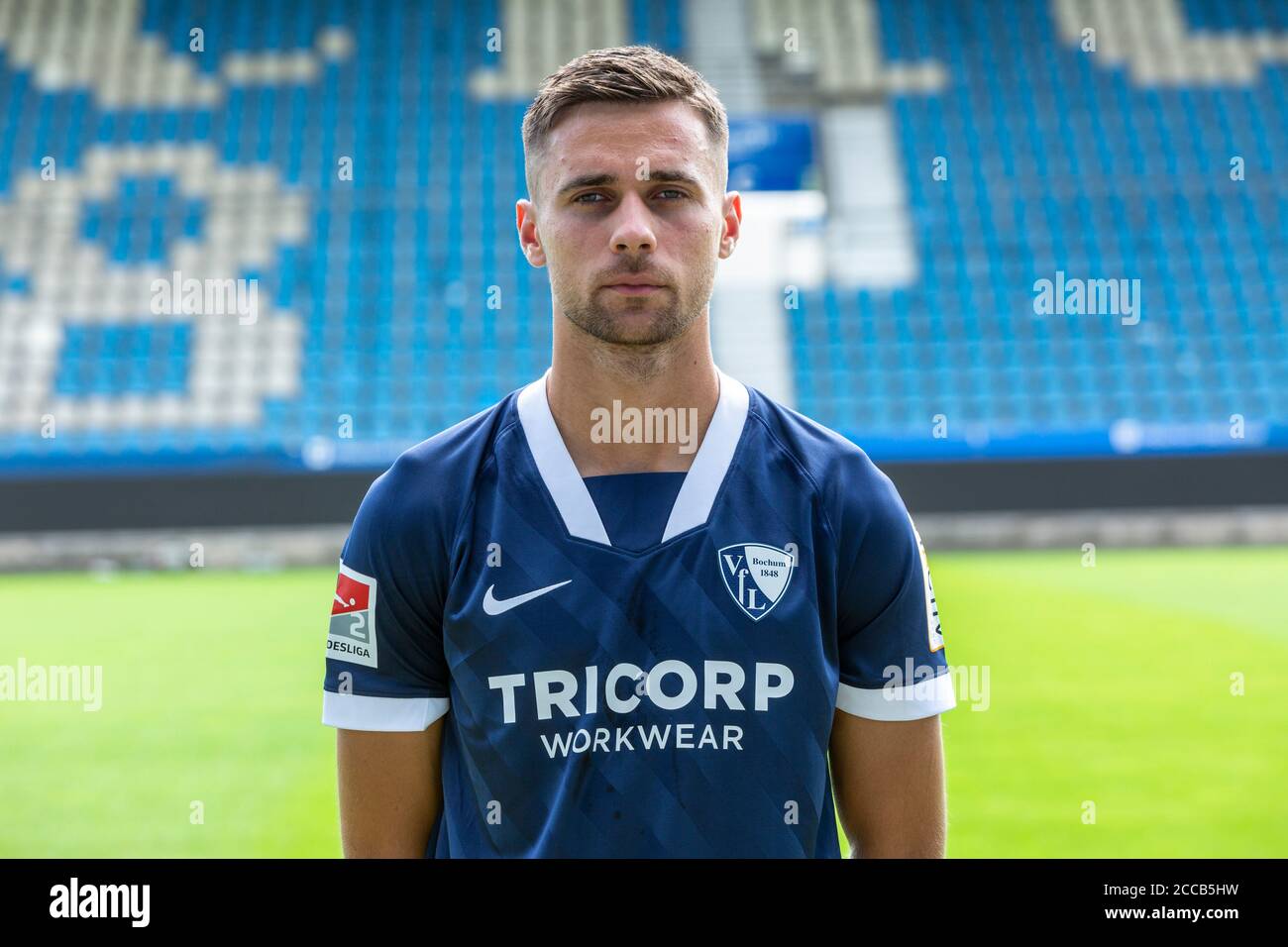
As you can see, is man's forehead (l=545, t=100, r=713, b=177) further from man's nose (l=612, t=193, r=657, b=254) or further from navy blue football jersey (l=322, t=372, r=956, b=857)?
navy blue football jersey (l=322, t=372, r=956, b=857)

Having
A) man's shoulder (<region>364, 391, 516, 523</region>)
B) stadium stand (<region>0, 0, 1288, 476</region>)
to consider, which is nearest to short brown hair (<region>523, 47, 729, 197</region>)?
man's shoulder (<region>364, 391, 516, 523</region>)

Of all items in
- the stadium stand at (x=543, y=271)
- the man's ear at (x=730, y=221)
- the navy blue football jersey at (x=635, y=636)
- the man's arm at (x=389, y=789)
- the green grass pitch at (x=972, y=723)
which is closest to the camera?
the navy blue football jersey at (x=635, y=636)

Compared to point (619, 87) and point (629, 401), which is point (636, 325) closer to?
point (629, 401)

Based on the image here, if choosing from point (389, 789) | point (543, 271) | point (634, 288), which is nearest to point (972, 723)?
point (389, 789)

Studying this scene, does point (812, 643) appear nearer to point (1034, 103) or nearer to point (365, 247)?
point (365, 247)

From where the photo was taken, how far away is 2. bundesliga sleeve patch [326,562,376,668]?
1.64m

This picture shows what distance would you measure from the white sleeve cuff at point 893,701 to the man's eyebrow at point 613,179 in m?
0.73

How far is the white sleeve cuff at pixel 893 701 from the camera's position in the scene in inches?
65.4

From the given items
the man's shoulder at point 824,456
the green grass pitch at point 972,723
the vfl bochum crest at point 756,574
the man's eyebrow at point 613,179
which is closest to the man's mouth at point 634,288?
the man's eyebrow at point 613,179

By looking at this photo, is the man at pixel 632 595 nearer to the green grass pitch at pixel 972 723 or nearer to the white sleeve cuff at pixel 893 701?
the white sleeve cuff at pixel 893 701

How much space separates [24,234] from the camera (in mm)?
15289

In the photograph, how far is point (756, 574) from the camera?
5.30 ft

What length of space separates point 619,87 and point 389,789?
1028 mm

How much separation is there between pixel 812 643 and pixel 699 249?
553 millimetres
